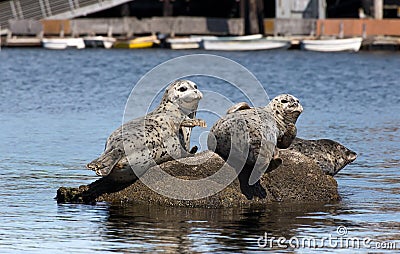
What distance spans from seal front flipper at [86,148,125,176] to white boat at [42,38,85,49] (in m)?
44.7

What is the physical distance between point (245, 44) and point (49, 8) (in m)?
11.4

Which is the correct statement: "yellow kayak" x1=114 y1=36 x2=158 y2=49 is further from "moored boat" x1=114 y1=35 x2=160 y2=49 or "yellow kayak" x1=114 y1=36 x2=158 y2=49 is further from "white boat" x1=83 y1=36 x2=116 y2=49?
"white boat" x1=83 y1=36 x2=116 y2=49

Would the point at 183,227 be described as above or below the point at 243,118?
below

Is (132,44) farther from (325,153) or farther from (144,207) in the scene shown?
(144,207)

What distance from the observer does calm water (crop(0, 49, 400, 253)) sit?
10.6 meters

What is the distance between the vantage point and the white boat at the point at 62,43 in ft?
185

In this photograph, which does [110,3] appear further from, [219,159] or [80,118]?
[219,159]

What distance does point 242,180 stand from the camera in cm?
1259

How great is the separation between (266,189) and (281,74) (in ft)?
89.1

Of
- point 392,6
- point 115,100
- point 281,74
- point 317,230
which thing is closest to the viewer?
point 317,230

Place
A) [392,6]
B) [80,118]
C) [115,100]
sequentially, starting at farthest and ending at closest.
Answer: [392,6] → [115,100] → [80,118]

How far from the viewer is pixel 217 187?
12438 millimetres

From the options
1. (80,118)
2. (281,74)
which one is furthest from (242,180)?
(281,74)

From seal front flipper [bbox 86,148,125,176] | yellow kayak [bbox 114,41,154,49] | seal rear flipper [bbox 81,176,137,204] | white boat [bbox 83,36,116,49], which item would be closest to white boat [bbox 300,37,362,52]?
yellow kayak [bbox 114,41,154,49]
